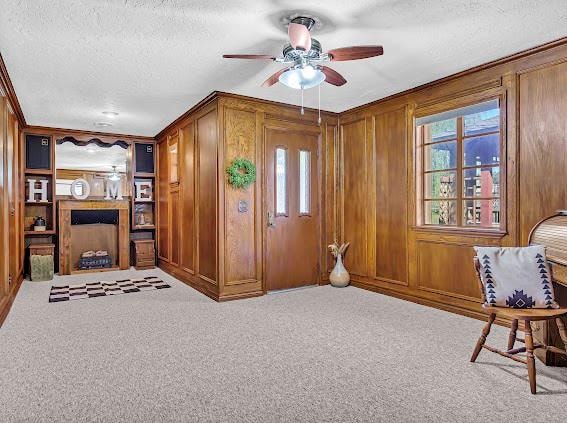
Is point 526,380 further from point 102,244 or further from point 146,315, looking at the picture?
point 102,244

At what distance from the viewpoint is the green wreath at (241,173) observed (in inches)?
179

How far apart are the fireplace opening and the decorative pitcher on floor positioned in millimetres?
4070

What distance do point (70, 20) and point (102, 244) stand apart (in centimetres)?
509

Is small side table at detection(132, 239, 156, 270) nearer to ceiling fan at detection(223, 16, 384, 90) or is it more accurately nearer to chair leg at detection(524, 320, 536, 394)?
ceiling fan at detection(223, 16, 384, 90)

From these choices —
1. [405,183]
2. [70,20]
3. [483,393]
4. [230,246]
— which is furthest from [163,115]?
[483,393]

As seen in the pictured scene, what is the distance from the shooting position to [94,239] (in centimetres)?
693

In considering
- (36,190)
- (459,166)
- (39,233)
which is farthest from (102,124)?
(459,166)

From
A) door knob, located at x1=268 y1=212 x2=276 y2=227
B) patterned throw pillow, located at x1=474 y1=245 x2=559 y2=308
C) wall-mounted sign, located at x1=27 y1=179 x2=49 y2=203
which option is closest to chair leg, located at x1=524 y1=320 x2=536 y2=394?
patterned throw pillow, located at x1=474 y1=245 x2=559 y2=308

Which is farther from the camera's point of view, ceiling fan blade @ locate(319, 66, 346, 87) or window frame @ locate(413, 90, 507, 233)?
window frame @ locate(413, 90, 507, 233)

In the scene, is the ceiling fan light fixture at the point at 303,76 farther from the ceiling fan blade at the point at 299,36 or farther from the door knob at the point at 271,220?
the door knob at the point at 271,220

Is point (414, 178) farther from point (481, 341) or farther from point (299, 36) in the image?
point (299, 36)

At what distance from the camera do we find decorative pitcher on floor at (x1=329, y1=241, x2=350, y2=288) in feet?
17.1

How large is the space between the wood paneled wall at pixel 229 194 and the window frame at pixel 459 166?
4.53 feet

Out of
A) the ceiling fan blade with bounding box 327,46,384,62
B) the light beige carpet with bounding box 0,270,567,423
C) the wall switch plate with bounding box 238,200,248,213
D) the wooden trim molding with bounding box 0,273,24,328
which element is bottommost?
the light beige carpet with bounding box 0,270,567,423
